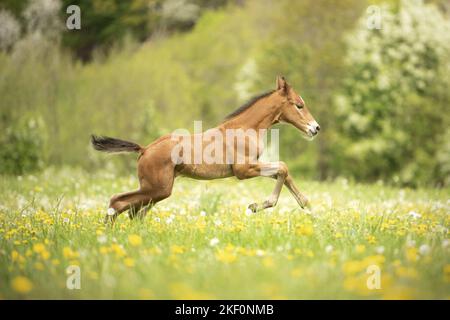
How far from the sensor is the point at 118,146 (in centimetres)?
680

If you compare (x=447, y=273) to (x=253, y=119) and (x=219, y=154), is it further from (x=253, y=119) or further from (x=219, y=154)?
(x=253, y=119)

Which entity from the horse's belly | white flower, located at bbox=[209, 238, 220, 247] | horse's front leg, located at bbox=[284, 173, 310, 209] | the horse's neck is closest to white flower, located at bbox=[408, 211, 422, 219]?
horse's front leg, located at bbox=[284, 173, 310, 209]

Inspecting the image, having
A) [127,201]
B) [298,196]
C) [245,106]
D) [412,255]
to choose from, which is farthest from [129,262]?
[245,106]

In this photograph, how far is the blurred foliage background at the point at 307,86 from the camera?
23.1m

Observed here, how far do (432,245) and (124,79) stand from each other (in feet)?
71.5

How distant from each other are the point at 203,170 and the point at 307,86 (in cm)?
2131

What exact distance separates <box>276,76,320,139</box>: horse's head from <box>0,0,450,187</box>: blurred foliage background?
13.9 meters

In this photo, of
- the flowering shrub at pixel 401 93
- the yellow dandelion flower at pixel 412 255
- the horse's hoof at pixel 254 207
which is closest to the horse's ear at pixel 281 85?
the horse's hoof at pixel 254 207

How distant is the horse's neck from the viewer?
712 centimetres

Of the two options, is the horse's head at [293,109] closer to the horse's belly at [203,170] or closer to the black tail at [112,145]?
the horse's belly at [203,170]

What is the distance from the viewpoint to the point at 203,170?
6.76 meters

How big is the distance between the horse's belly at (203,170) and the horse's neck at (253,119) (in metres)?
0.59
